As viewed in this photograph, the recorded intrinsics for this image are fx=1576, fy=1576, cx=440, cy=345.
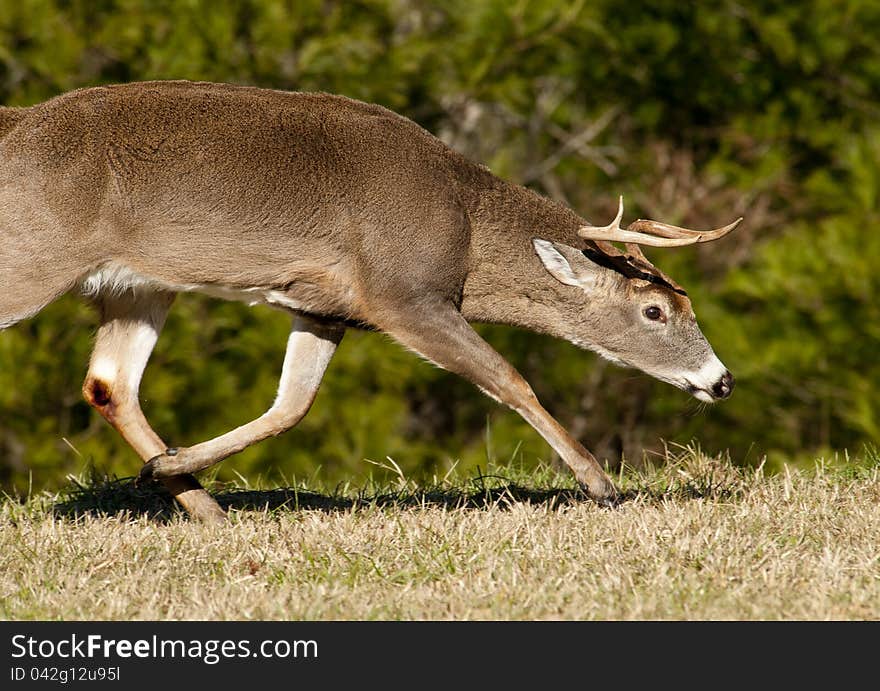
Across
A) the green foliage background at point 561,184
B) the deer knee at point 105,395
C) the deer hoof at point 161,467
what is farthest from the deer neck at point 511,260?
the green foliage background at point 561,184

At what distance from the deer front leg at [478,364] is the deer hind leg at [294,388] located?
17.9 inches

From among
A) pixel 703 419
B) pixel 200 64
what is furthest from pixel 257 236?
pixel 703 419

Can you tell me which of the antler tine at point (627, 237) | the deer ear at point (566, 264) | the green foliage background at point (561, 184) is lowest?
the green foliage background at point (561, 184)

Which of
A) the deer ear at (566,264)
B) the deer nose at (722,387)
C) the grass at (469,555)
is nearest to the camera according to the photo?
the grass at (469,555)

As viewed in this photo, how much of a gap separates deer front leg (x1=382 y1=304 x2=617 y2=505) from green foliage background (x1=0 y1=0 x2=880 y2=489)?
6.55 m

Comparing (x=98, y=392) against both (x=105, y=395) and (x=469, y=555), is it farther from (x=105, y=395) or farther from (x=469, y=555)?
(x=469, y=555)

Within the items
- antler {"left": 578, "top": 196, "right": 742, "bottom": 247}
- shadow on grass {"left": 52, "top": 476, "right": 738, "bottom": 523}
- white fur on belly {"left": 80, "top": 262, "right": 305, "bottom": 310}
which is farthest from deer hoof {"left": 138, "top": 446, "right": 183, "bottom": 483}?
antler {"left": 578, "top": 196, "right": 742, "bottom": 247}

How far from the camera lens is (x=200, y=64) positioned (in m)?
14.3

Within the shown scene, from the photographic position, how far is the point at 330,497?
7387 mm

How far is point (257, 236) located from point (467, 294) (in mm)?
1063

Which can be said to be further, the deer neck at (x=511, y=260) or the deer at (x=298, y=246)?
Result: the deer neck at (x=511, y=260)

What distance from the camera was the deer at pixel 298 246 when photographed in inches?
253

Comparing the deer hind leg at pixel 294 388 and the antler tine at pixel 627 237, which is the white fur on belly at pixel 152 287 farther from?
the antler tine at pixel 627 237

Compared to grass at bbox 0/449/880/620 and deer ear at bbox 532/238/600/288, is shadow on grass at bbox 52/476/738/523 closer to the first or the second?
grass at bbox 0/449/880/620
